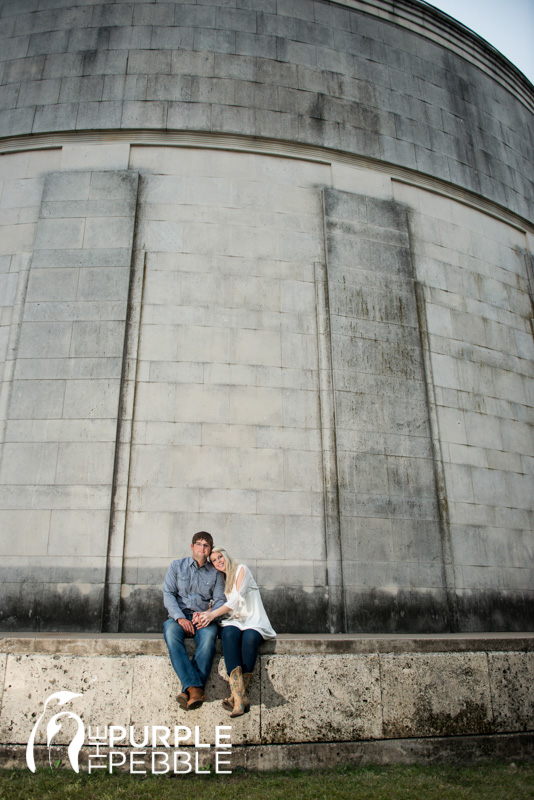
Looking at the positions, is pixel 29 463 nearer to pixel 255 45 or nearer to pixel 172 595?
pixel 172 595

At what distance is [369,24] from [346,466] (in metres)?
10.9

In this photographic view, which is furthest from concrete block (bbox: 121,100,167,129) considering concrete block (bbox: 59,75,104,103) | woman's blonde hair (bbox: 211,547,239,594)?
woman's blonde hair (bbox: 211,547,239,594)

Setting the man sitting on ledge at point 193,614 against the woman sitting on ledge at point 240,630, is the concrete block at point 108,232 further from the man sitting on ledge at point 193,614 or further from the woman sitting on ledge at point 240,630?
the woman sitting on ledge at point 240,630

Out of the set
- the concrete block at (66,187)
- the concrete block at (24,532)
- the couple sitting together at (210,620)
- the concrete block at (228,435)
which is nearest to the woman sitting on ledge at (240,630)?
the couple sitting together at (210,620)

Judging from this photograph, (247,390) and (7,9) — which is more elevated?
(7,9)

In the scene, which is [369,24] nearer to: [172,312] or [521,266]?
[521,266]

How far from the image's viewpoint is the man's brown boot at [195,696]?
624 cm

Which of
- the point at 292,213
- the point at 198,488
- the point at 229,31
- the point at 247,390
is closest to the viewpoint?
the point at 198,488

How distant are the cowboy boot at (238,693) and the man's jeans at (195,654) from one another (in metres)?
0.33

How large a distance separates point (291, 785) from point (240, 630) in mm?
1526

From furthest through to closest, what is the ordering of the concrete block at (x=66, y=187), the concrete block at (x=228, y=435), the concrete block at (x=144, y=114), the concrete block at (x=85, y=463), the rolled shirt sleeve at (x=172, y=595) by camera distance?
the concrete block at (x=144, y=114) → the concrete block at (x=66, y=187) → the concrete block at (x=228, y=435) → the concrete block at (x=85, y=463) → the rolled shirt sleeve at (x=172, y=595)

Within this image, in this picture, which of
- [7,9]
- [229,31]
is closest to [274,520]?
[229,31]

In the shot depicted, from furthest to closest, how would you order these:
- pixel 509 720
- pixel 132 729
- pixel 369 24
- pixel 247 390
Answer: pixel 369 24
pixel 247 390
pixel 509 720
pixel 132 729

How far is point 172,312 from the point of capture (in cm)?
1166
